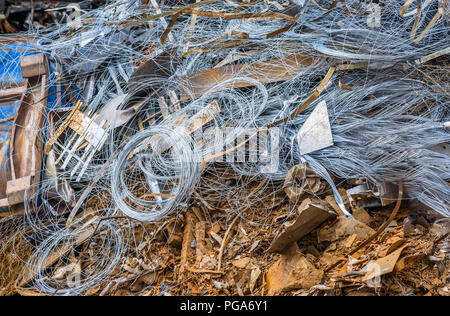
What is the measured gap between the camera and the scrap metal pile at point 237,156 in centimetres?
262

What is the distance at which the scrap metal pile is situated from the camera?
2623mm

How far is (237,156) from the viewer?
312 cm

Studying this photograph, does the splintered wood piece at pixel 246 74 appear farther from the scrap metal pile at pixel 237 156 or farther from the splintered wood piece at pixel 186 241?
the splintered wood piece at pixel 186 241

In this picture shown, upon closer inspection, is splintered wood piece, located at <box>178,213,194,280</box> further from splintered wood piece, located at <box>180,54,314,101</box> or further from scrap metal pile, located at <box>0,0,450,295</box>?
splintered wood piece, located at <box>180,54,314,101</box>

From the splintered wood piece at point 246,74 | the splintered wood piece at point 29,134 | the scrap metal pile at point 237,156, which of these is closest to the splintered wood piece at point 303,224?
the scrap metal pile at point 237,156

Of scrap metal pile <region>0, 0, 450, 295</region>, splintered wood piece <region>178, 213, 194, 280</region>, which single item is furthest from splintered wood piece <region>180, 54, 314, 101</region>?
splintered wood piece <region>178, 213, 194, 280</region>

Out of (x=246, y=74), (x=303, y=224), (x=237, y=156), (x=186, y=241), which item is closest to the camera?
(x=303, y=224)

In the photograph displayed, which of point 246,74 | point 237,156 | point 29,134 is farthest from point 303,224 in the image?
point 29,134

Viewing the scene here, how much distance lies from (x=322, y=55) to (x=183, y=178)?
5.46 ft

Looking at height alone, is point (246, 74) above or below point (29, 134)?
above

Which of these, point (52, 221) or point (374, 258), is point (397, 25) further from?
point (52, 221)

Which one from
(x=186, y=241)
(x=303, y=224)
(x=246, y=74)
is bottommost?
(x=186, y=241)

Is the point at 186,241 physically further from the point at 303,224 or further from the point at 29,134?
the point at 29,134

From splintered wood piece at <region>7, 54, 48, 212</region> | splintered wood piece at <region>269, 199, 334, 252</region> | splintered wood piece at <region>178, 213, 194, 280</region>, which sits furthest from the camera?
splintered wood piece at <region>7, 54, 48, 212</region>
